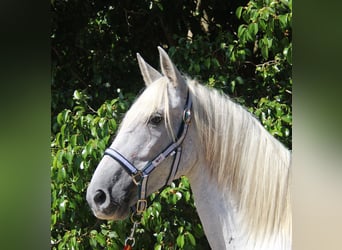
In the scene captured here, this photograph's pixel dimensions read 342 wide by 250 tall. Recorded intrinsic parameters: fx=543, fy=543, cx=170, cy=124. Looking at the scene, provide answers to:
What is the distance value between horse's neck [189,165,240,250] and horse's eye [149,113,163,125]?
189 millimetres

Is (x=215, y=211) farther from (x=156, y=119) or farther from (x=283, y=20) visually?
(x=283, y=20)

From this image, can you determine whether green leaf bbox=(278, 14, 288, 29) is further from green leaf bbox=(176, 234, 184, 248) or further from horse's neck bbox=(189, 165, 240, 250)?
green leaf bbox=(176, 234, 184, 248)

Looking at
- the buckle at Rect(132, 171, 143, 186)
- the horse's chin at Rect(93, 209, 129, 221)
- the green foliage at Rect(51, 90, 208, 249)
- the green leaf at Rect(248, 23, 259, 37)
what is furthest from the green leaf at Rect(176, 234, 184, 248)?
the green leaf at Rect(248, 23, 259, 37)

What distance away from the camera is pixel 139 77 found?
2.92 metres

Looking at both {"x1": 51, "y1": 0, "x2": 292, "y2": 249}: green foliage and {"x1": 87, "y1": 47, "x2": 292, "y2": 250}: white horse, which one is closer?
{"x1": 87, "y1": 47, "x2": 292, "y2": 250}: white horse

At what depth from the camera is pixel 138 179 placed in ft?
5.56

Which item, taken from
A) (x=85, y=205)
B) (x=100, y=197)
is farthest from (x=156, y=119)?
(x=85, y=205)

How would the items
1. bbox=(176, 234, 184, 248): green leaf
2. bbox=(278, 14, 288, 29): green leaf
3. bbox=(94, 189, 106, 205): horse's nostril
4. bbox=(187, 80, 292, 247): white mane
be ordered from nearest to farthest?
bbox=(187, 80, 292, 247): white mane, bbox=(94, 189, 106, 205): horse's nostril, bbox=(278, 14, 288, 29): green leaf, bbox=(176, 234, 184, 248): green leaf

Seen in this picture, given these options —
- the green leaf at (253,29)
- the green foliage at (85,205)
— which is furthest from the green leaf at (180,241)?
the green leaf at (253,29)

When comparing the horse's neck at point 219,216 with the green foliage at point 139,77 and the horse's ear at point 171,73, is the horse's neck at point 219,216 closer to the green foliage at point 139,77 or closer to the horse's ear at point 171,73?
the horse's ear at point 171,73

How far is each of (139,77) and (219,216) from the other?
1.40 m

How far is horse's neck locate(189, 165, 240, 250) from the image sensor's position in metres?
1.65

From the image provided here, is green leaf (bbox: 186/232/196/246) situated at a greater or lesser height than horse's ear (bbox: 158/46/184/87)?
lesser
